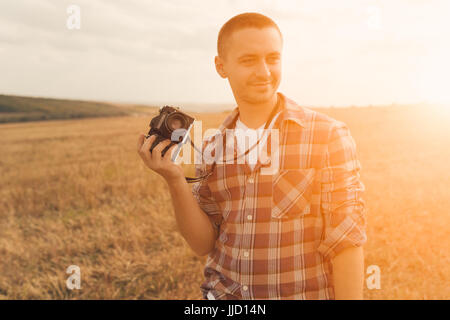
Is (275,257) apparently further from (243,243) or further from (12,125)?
(12,125)

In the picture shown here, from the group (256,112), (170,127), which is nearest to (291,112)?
(256,112)

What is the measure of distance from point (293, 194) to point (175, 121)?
743mm

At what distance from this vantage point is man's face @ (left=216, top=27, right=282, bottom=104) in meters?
1.80

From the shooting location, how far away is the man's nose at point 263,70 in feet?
5.91

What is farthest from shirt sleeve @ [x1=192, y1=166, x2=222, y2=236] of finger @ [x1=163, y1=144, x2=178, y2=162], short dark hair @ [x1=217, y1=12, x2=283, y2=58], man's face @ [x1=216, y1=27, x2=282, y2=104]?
short dark hair @ [x1=217, y1=12, x2=283, y2=58]

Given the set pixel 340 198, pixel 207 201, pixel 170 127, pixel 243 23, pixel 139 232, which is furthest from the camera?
pixel 139 232

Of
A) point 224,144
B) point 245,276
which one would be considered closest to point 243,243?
point 245,276

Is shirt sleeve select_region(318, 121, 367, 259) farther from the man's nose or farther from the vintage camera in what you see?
the vintage camera

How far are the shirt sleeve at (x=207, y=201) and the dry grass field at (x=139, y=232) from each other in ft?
7.54

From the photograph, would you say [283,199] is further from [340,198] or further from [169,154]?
[169,154]

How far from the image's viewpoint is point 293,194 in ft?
5.91

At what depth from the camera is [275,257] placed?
1826mm

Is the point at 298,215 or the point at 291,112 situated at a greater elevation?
the point at 291,112

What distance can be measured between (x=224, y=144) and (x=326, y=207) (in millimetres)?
681
